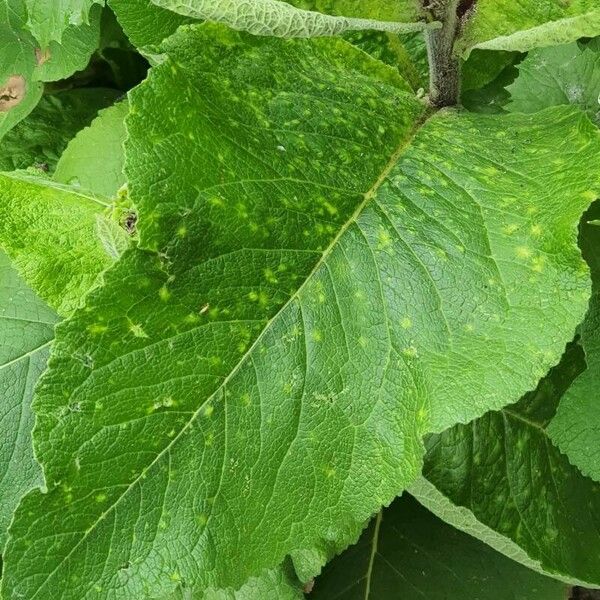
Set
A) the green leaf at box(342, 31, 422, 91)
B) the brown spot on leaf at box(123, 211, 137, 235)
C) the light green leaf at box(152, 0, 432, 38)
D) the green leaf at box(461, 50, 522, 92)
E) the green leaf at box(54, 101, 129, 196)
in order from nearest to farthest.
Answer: the light green leaf at box(152, 0, 432, 38) < the brown spot on leaf at box(123, 211, 137, 235) < the green leaf at box(342, 31, 422, 91) < the green leaf at box(461, 50, 522, 92) < the green leaf at box(54, 101, 129, 196)

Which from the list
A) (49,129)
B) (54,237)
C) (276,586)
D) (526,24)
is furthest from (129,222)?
(49,129)

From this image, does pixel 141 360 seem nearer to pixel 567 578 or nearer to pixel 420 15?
pixel 420 15

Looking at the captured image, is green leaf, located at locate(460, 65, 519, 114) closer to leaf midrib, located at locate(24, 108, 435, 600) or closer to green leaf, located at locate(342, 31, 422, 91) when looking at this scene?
green leaf, located at locate(342, 31, 422, 91)

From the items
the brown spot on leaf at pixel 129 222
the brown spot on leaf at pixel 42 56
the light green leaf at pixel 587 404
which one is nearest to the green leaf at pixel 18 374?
the brown spot on leaf at pixel 129 222

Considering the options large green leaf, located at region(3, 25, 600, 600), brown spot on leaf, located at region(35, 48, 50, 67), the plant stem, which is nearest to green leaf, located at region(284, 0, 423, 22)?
the plant stem

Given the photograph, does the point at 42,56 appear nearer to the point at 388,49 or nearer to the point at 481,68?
the point at 388,49

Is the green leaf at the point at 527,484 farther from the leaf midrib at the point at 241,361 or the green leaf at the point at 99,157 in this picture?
the green leaf at the point at 99,157
